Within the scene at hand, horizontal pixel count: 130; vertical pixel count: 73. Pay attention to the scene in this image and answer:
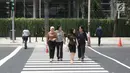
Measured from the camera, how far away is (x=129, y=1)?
1682 inches

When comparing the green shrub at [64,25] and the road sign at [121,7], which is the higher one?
the road sign at [121,7]

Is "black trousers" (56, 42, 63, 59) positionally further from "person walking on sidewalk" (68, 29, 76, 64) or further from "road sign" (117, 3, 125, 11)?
"road sign" (117, 3, 125, 11)

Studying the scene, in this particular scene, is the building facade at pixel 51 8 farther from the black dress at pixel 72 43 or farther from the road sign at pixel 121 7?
the black dress at pixel 72 43

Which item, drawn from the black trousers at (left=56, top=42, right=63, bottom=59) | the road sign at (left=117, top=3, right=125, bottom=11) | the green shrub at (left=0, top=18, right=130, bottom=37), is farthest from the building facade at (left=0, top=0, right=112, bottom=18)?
the black trousers at (left=56, top=42, right=63, bottom=59)

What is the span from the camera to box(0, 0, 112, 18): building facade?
203 ft

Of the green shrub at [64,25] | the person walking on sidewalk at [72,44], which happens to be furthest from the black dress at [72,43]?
the green shrub at [64,25]

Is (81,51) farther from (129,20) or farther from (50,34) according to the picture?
(129,20)

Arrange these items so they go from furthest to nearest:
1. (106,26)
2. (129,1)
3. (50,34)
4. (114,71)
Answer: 1. (106,26)
2. (129,1)
3. (50,34)
4. (114,71)

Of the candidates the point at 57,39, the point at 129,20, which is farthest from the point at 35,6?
the point at 57,39

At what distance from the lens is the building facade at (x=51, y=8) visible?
203 ft

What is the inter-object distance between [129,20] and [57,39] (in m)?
26.6

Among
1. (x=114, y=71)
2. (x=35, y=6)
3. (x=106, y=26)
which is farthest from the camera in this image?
(x=35, y=6)

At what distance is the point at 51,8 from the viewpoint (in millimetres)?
65125

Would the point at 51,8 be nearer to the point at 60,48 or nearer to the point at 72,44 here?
the point at 60,48
